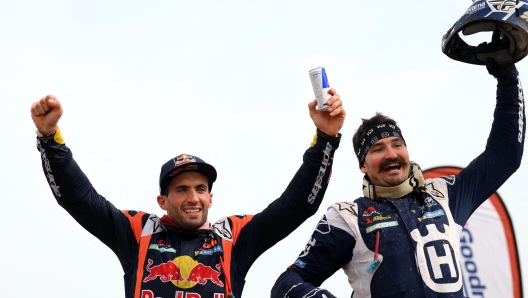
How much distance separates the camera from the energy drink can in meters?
4.95

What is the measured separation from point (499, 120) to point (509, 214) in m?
2.31

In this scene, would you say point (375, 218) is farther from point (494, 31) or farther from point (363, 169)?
point (494, 31)

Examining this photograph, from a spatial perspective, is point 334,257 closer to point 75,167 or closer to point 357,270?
point 357,270

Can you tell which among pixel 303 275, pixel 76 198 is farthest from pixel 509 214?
pixel 76 198

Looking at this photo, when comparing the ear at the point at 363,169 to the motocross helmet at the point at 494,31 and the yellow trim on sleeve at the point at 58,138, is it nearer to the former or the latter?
the motocross helmet at the point at 494,31

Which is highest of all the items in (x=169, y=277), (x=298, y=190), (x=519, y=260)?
(x=298, y=190)

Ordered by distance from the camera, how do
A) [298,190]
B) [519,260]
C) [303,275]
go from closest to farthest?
1. [303,275]
2. [298,190]
3. [519,260]

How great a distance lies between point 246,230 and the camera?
543cm

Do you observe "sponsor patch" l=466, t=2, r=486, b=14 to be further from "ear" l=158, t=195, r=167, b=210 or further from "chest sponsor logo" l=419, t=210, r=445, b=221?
"ear" l=158, t=195, r=167, b=210

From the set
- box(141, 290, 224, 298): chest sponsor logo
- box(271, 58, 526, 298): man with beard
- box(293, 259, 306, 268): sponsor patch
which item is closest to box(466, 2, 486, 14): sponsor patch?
box(271, 58, 526, 298): man with beard


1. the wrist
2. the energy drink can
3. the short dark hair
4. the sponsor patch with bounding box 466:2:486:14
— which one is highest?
the sponsor patch with bounding box 466:2:486:14

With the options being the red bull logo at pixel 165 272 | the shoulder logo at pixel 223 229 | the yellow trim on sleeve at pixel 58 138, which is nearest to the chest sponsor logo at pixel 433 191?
the shoulder logo at pixel 223 229

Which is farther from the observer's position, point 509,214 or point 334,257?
point 509,214

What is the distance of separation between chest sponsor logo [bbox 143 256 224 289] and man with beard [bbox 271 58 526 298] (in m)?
0.53
